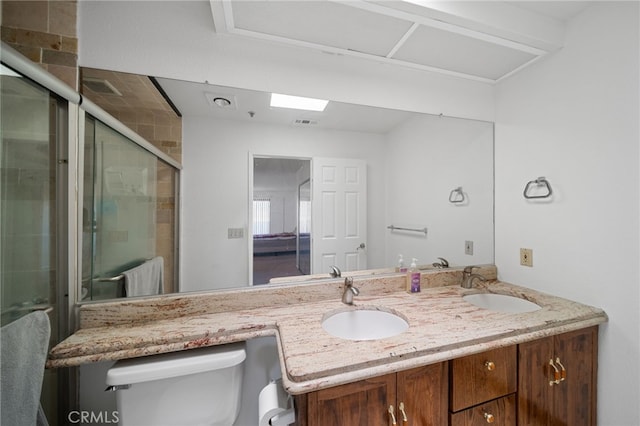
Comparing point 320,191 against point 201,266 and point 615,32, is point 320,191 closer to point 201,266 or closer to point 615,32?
point 201,266

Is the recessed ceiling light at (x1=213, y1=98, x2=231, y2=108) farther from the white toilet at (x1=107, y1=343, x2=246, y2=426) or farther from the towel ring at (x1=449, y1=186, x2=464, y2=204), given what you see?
the towel ring at (x1=449, y1=186, x2=464, y2=204)

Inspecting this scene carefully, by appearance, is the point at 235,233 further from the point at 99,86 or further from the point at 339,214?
the point at 99,86

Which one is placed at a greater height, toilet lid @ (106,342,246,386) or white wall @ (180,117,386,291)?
white wall @ (180,117,386,291)

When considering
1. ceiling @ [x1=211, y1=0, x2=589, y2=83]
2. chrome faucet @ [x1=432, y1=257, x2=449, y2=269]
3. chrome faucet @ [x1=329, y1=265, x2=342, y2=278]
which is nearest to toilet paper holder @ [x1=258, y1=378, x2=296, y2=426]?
chrome faucet @ [x1=329, y1=265, x2=342, y2=278]

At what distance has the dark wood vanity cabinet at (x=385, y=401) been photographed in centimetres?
69

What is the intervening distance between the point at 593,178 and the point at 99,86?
2296 millimetres

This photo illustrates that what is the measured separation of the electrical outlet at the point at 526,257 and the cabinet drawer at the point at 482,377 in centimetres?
73

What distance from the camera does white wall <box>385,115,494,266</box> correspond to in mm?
1544

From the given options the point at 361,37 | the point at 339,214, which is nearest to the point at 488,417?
the point at 339,214

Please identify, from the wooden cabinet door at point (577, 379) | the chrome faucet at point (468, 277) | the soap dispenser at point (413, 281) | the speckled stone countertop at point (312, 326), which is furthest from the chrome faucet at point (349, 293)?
the wooden cabinet door at point (577, 379)

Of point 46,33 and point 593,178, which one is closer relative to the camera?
point 46,33

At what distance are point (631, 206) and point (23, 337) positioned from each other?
2253 millimetres

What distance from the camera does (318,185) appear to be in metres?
1.40

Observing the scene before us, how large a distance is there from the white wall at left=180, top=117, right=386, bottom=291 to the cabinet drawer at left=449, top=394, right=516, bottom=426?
1.05 metres
